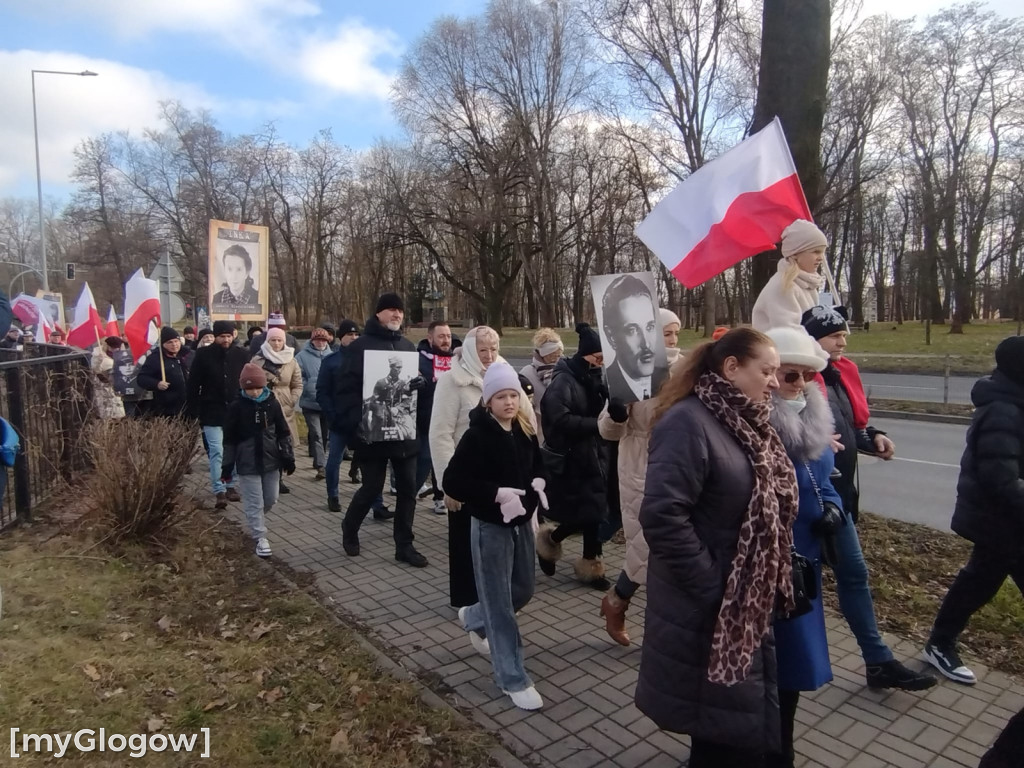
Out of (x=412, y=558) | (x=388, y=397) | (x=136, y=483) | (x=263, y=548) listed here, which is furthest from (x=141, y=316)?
(x=412, y=558)

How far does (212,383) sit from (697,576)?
6883mm

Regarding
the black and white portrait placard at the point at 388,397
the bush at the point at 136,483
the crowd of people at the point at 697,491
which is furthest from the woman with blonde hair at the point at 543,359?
the bush at the point at 136,483

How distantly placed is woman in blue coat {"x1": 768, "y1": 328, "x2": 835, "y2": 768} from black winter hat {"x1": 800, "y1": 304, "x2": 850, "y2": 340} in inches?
33.3

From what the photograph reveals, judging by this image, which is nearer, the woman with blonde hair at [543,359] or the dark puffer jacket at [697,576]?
the dark puffer jacket at [697,576]

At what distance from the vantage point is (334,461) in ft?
25.5

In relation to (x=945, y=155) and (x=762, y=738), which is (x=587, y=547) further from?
(x=945, y=155)

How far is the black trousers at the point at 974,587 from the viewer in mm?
3674

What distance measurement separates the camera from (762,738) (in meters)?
2.42

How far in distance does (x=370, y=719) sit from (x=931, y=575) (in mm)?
4158

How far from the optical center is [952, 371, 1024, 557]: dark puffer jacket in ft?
11.2

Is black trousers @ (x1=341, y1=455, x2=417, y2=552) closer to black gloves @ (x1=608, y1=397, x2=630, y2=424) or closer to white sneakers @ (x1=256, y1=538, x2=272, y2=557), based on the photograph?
white sneakers @ (x1=256, y1=538, x2=272, y2=557)

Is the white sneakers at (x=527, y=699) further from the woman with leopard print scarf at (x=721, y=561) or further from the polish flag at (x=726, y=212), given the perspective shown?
the polish flag at (x=726, y=212)

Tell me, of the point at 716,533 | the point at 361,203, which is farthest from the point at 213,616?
the point at 361,203

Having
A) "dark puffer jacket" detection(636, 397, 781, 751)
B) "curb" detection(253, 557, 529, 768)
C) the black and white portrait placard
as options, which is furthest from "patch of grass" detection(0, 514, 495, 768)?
the black and white portrait placard
